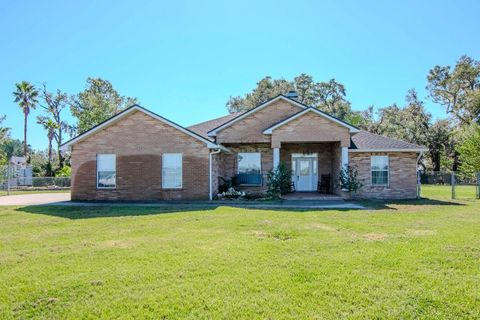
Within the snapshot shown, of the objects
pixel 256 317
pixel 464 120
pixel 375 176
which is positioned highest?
pixel 464 120

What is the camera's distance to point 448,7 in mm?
15562

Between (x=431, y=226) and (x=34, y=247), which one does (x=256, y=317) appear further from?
(x=431, y=226)

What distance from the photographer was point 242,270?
5.44 meters

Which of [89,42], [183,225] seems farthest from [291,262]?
[89,42]

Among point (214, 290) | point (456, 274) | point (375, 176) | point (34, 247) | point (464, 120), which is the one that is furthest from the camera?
point (464, 120)

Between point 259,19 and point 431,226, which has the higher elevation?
point 259,19

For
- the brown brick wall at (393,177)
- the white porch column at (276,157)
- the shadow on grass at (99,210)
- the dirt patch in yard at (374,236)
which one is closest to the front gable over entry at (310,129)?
the white porch column at (276,157)

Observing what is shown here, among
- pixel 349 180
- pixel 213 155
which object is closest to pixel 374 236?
pixel 349 180

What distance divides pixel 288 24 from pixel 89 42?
11169 mm

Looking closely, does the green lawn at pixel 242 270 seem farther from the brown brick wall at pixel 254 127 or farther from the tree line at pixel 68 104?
the tree line at pixel 68 104

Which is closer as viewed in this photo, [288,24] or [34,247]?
[34,247]

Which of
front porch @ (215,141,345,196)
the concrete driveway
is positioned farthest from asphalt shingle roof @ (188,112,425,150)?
the concrete driveway

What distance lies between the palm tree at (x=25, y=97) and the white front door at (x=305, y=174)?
128 ft

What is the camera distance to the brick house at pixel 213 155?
54.3 feet
